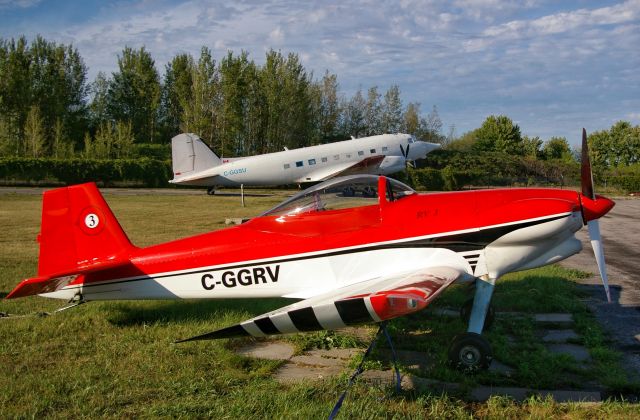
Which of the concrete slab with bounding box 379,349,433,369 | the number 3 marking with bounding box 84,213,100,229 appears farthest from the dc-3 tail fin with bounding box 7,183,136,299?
the concrete slab with bounding box 379,349,433,369

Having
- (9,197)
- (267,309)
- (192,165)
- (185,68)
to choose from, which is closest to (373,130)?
(185,68)

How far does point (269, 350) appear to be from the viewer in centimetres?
565

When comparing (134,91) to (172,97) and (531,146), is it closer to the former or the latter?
(172,97)

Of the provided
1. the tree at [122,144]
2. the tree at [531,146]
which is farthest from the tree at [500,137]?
the tree at [122,144]

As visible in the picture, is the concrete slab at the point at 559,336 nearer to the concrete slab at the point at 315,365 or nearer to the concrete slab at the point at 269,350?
the concrete slab at the point at 315,365

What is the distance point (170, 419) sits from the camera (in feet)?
A: 12.4

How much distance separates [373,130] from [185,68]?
87.3 feet

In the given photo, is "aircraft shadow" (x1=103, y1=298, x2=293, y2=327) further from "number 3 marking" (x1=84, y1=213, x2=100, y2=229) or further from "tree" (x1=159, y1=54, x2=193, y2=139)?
"tree" (x1=159, y1=54, x2=193, y2=139)

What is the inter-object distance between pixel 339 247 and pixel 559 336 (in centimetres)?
284

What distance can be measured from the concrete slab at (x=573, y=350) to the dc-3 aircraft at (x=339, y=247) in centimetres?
A: 82

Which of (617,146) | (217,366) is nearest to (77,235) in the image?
(217,366)

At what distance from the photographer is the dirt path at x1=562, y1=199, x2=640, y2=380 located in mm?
5754

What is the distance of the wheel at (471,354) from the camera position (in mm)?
4891

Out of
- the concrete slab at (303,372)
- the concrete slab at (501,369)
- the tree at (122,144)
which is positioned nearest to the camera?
the concrete slab at (303,372)
